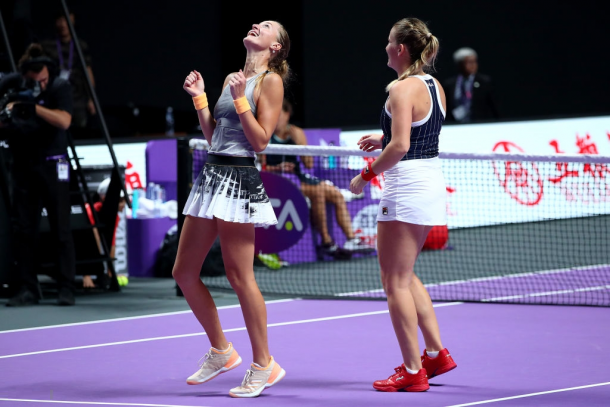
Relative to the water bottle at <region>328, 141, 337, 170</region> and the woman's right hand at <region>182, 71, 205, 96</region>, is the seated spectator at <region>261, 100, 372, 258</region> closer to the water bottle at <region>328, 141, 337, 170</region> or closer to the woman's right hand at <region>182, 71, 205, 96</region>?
the water bottle at <region>328, 141, 337, 170</region>

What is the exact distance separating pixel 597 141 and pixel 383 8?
478cm

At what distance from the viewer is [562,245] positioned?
1246cm

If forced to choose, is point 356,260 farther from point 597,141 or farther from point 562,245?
point 597,141

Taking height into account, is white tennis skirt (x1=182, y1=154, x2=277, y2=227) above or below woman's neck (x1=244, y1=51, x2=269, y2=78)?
below

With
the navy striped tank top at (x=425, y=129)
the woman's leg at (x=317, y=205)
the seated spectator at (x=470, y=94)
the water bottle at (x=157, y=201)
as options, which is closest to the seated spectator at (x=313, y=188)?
the woman's leg at (x=317, y=205)

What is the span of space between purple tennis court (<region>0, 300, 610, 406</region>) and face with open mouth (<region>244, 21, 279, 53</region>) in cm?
179

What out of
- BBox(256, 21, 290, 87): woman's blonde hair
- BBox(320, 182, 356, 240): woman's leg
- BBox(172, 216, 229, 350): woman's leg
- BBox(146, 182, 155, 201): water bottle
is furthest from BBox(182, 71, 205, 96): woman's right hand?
BBox(320, 182, 356, 240): woman's leg

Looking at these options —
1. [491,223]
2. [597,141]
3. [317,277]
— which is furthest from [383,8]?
[317,277]

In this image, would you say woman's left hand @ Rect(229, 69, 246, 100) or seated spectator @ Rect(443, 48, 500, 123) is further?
seated spectator @ Rect(443, 48, 500, 123)

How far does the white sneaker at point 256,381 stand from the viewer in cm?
551

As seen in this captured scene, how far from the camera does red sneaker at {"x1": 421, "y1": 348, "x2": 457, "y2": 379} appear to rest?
18.9 feet

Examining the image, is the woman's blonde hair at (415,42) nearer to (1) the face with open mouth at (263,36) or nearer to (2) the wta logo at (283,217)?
(1) the face with open mouth at (263,36)

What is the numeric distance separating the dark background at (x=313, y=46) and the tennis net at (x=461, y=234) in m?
3.10

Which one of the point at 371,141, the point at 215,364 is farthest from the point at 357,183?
the point at 215,364
